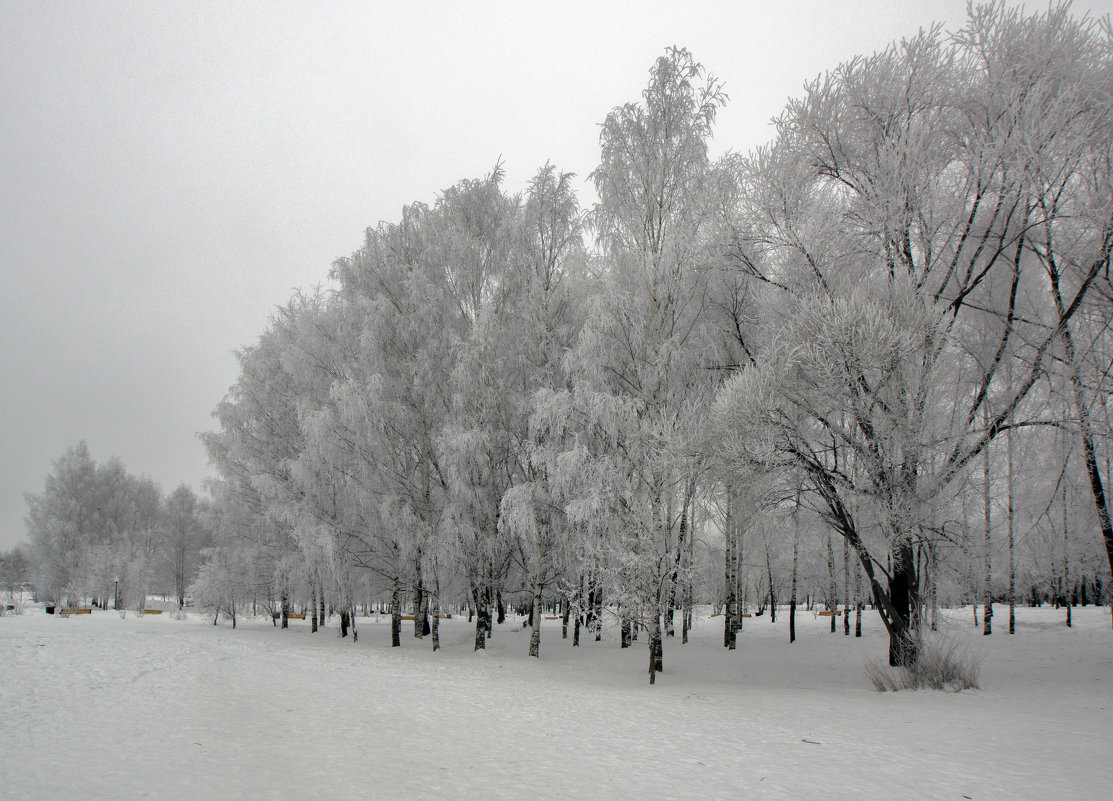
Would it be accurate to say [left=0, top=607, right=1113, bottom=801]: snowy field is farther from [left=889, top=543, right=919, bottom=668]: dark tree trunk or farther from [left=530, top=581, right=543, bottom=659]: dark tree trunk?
[left=530, top=581, right=543, bottom=659]: dark tree trunk

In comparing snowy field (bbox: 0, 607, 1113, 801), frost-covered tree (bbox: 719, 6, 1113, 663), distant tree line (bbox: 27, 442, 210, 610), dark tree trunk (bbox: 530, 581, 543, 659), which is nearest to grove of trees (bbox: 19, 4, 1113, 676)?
frost-covered tree (bbox: 719, 6, 1113, 663)

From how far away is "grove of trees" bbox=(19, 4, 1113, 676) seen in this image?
33.0 ft

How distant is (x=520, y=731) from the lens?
6.99m

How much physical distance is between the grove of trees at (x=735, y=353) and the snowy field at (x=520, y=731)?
215 cm

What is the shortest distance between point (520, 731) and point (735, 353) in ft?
35.3

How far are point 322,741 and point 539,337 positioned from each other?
36.7ft

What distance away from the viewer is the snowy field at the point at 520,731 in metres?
4.74

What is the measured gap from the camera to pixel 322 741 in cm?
608

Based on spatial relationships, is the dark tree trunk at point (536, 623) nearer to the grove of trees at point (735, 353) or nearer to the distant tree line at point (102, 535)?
the grove of trees at point (735, 353)

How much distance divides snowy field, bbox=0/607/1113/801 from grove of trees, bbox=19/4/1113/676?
7.05 feet

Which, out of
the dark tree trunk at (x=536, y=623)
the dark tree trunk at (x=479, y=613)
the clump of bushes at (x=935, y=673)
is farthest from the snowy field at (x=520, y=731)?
the dark tree trunk at (x=479, y=613)

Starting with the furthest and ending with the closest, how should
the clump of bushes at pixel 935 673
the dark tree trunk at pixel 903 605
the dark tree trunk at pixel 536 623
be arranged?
the dark tree trunk at pixel 536 623, the dark tree trunk at pixel 903 605, the clump of bushes at pixel 935 673

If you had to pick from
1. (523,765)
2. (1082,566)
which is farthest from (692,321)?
(1082,566)

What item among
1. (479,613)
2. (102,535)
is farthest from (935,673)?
(102,535)
